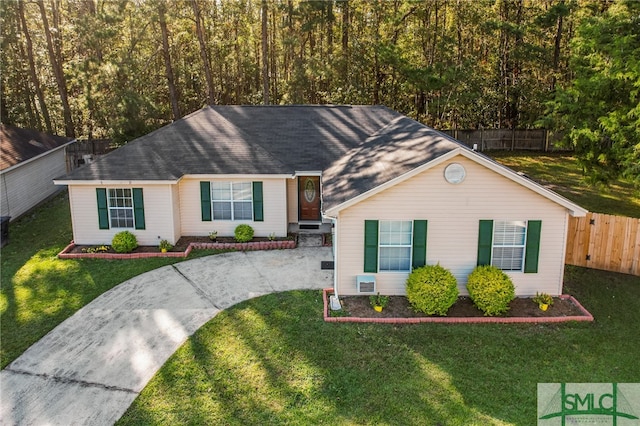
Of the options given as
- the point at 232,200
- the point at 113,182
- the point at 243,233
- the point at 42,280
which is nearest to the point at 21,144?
the point at 113,182

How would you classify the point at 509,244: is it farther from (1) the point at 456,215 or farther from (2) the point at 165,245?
(2) the point at 165,245

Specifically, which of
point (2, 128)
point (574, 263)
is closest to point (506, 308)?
point (574, 263)

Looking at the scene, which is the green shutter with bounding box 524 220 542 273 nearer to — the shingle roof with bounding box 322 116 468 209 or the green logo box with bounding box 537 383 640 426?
the shingle roof with bounding box 322 116 468 209

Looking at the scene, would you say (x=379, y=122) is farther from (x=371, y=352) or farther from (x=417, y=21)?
(x=417, y=21)

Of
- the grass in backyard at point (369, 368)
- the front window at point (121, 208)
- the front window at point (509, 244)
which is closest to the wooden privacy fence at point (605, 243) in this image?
the grass in backyard at point (369, 368)

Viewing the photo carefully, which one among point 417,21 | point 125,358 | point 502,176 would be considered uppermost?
point 417,21

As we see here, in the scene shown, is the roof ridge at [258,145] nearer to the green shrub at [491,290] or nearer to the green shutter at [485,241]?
the green shutter at [485,241]
